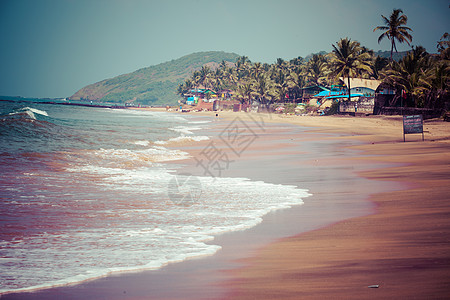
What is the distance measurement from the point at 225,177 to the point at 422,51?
5444 cm

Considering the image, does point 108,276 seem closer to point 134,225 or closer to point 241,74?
point 134,225

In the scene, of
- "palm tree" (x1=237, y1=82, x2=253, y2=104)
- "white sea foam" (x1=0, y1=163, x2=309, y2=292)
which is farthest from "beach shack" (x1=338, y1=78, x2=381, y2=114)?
"white sea foam" (x1=0, y1=163, x2=309, y2=292)

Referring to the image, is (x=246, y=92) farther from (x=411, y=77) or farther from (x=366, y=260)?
(x=366, y=260)

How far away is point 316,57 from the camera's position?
3317 inches

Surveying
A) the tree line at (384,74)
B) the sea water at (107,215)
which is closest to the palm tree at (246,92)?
the tree line at (384,74)

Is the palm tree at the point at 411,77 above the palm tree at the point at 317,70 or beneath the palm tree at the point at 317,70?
beneath

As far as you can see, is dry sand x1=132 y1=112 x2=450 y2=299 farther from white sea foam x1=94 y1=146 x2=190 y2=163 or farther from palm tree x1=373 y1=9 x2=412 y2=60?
palm tree x1=373 y1=9 x2=412 y2=60

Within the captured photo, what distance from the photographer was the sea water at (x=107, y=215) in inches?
211

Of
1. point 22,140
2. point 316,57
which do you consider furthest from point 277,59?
point 22,140

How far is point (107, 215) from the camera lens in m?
7.75

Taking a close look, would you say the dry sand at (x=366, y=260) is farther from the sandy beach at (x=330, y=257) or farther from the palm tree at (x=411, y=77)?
the palm tree at (x=411, y=77)

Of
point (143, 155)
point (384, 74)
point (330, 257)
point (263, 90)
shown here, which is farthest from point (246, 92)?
point (330, 257)

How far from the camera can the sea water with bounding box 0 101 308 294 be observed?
5.35 meters

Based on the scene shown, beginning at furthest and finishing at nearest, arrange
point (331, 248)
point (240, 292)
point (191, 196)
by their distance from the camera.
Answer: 1. point (191, 196)
2. point (331, 248)
3. point (240, 292)
